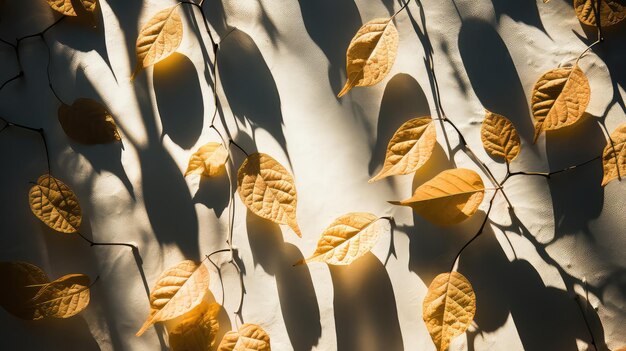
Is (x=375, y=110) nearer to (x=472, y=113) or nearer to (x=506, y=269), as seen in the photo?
(x=472, y=113)

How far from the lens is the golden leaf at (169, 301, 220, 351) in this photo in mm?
712

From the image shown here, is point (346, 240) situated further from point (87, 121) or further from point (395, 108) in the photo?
→ point (87, 121)

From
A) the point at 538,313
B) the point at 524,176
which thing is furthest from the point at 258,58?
the point at 538,313

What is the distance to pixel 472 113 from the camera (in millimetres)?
725

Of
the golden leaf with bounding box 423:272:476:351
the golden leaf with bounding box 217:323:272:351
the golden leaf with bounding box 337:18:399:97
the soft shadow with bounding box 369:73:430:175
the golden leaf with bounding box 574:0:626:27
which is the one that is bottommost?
the golden leaf with bounding box 423:272:476:351

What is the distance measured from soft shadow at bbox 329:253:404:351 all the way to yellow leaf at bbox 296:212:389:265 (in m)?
0.03

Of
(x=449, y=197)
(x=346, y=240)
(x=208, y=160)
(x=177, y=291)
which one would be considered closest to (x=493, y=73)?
(x=449, y=197)

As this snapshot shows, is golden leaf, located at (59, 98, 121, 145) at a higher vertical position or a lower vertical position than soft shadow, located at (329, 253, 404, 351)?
higher

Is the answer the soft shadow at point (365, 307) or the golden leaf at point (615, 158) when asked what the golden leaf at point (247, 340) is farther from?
the golden leaf at point (615, 158)

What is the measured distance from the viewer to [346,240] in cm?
70

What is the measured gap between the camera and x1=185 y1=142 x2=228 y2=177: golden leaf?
2.38 feet

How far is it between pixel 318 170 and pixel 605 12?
43cm

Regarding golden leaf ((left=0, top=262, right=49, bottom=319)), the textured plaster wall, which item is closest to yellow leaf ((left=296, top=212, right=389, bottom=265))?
the textured plaster wall

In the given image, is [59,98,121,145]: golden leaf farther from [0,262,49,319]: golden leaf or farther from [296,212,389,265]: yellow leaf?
[296,212,389,265]: yellow leaf
